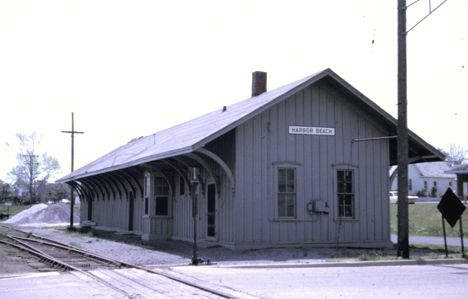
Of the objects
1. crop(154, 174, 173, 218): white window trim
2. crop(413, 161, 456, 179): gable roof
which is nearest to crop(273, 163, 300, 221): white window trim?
crop(154, 174, 173, 218): white window trim

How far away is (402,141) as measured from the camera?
16141 millimetres

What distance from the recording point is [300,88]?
18.9m

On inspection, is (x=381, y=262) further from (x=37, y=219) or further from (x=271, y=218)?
(x=37, y=219)

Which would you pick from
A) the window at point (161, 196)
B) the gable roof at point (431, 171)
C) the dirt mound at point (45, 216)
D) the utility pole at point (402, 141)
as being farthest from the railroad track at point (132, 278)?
the gable roof at point (431, 171)

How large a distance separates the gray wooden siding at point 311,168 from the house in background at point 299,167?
3 centimetres

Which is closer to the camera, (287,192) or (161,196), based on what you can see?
(287,192)

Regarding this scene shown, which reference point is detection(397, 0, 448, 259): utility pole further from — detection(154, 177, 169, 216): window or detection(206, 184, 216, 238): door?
detection(154, 177, 169, 216): window

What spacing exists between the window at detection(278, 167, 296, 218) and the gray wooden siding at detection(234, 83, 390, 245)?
0.16 m

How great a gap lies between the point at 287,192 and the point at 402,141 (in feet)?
14.4

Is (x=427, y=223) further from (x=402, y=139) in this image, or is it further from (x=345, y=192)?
(x=402, y=139)

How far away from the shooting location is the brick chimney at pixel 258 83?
25250 millimetres

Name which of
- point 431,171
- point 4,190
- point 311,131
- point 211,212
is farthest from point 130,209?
point 4,190

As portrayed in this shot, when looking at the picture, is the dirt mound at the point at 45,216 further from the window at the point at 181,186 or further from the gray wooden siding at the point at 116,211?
the window at the point at 181,186

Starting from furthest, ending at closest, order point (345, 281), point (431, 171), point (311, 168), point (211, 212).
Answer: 1. point (431, 171)
2. point (211, 212)
3. point (311, 168)
4. point (345, 281)
